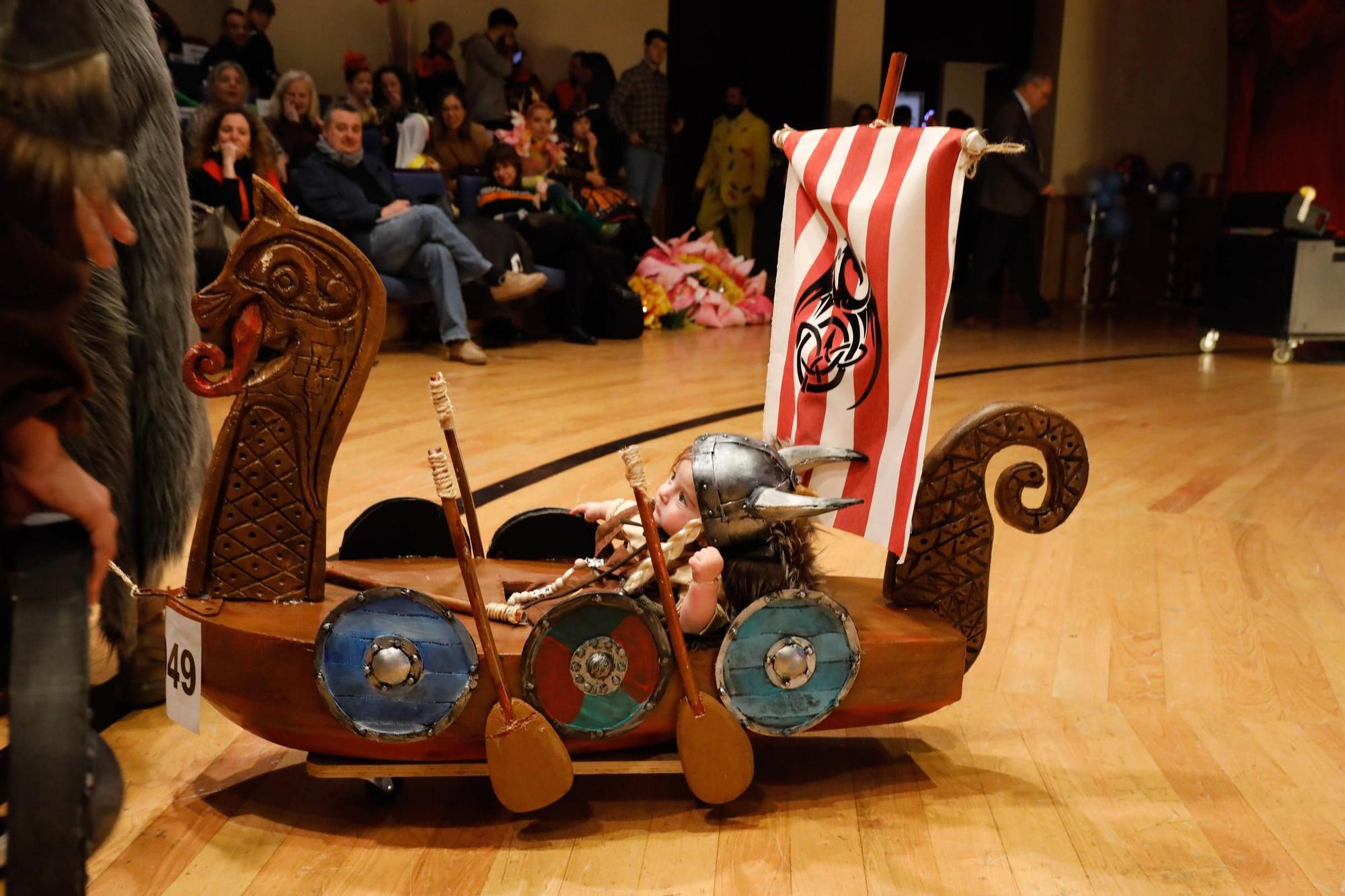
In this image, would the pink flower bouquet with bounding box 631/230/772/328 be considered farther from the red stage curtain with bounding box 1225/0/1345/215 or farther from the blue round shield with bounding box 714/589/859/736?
the blue round shield with bounding box 714/589/859/736

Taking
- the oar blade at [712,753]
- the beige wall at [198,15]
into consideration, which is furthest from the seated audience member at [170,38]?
the oar blade at [712,753]

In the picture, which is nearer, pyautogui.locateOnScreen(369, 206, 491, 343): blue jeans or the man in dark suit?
pyautogui.locateOnScreen(369, 206, 491, 343): blue jeans

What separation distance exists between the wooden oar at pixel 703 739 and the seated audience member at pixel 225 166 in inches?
159

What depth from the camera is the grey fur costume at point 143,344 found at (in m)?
1.84

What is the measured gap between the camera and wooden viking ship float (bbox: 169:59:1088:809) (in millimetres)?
1716

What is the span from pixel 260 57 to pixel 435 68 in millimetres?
1372

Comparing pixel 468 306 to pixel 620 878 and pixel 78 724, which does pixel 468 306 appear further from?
pixel 78 724

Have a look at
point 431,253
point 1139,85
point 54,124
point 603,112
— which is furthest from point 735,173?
point 54,124

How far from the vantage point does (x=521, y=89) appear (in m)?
8.98

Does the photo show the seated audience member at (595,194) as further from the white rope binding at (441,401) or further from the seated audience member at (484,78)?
the white rope binding at (441,401)

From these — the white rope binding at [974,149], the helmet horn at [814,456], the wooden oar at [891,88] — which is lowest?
the helmet horn at [814,456]

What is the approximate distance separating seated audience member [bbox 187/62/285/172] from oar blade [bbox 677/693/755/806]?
14.7ft

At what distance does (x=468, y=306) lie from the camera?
22.5ft

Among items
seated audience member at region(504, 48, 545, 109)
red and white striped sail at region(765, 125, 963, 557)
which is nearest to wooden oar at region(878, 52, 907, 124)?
red and white striped sail at region(765, 125, 963, 557)
